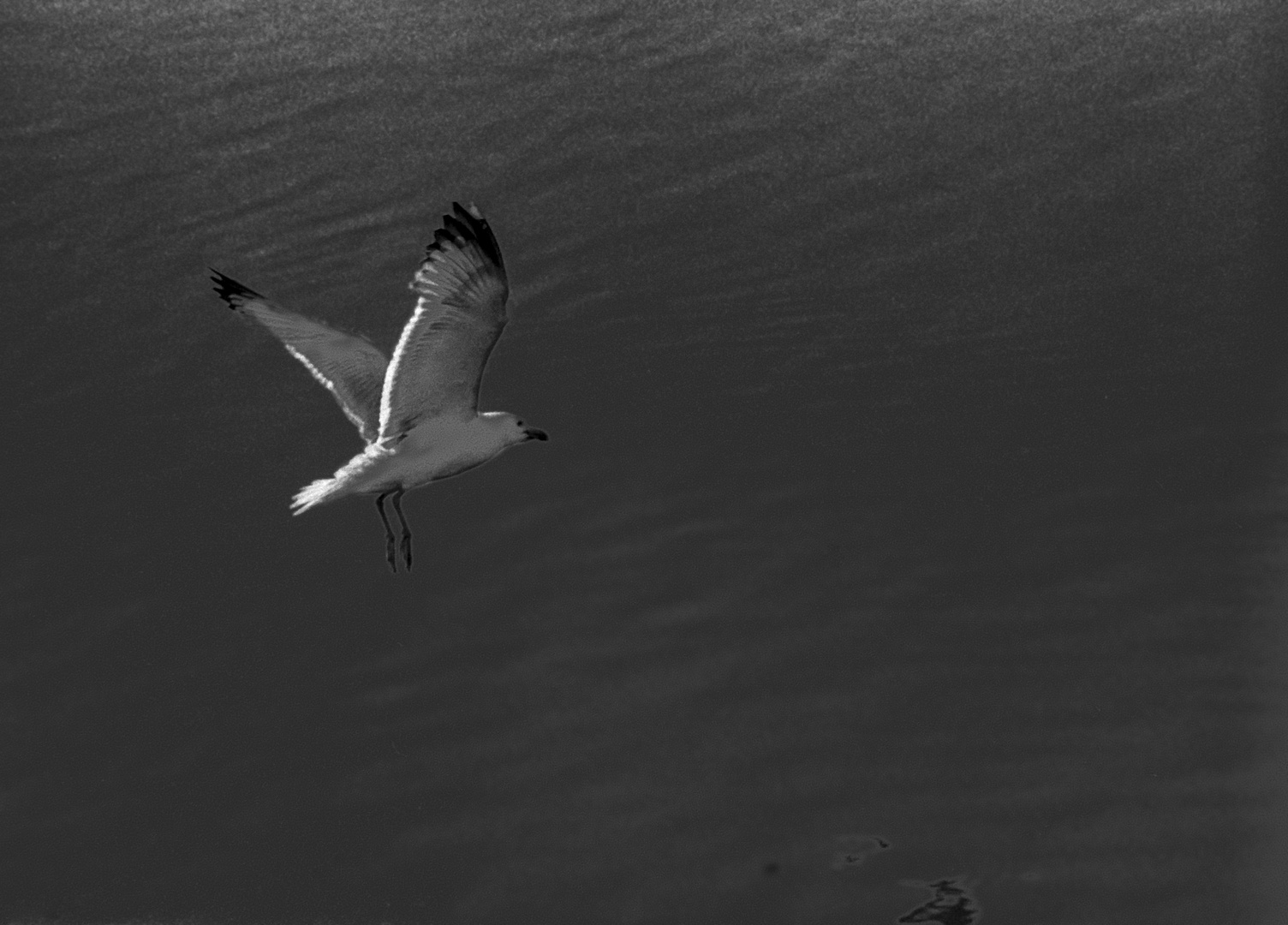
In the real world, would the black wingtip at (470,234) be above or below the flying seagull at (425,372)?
above

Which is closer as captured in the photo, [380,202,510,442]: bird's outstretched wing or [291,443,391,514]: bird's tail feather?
[380,202,510,442]: bird's outstretched wing

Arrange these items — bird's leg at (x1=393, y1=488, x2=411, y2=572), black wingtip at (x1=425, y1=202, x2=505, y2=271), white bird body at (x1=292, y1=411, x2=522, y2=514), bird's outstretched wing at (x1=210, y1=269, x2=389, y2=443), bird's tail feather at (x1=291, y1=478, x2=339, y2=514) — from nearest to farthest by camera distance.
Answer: black wingtip at (x1=425, y1=202, x2=505, y2=271)
bird's tail feather at (x1=291, y1=478, x2=339, y2=514)
white bird body at (x1=292, y1=411, x2=522, y2=514)
bird's outstretched wing at (x1=210, y1=269, x2=389, y2=443)
bird's leg at (x1=393, y1=488, x2=411, y2=572)

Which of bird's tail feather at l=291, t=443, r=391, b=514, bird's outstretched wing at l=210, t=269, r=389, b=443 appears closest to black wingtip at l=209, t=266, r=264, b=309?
bird's outstretched wing at l=210, t=269, r=389, b=443

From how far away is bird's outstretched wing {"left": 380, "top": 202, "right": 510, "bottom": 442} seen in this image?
4262mm

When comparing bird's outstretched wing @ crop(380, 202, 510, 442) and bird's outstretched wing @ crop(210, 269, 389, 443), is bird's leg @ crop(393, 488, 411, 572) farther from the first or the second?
A: bird's outstretched wing @ crop(380, 202, 510, 442)

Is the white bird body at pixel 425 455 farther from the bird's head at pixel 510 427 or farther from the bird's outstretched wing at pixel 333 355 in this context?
the bird's outstretched wing at pixel 333 355

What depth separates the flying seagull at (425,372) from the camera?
14.1 ft

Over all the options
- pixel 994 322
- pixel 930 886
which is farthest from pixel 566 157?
pixel 930 886

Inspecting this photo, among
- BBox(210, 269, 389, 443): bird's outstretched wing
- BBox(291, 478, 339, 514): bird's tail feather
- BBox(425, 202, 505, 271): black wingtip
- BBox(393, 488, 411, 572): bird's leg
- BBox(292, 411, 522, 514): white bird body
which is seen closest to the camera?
BBox(425, 202, 505, 271): black wingtip

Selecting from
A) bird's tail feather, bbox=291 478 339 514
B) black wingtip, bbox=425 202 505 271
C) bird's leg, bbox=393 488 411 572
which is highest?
black wingtip, bbox=425 202 505 271

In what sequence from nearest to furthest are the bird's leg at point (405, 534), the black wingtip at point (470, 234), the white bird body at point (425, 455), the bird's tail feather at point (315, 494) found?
the black wingtip at point (470, 234), the bird's tail feather at point (315, 494), the white bird body at point (425, 455), the bird's leg at point (405, 534)

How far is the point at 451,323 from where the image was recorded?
14.2ft

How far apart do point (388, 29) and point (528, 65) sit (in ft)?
2.54

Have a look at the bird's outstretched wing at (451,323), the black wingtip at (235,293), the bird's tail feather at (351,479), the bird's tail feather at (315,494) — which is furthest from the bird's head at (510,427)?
the black wingtip at (235,293)
